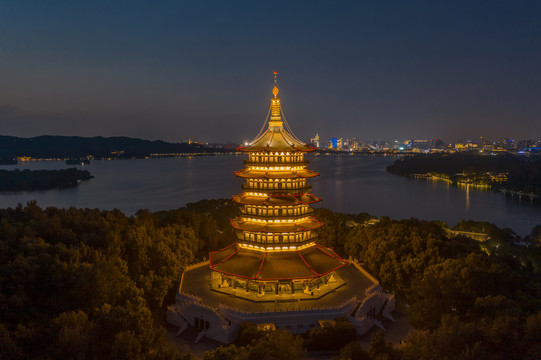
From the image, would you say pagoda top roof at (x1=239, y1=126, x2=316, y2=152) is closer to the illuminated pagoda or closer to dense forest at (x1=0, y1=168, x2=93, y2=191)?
the illuminated pagoda

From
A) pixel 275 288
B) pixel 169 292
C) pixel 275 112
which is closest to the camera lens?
pixel 275 288

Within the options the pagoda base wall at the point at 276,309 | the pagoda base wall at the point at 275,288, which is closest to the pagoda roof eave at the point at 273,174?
the pagoda base wall at the point at 275,288

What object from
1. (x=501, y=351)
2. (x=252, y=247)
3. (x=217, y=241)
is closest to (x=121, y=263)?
(x=252, y=247)

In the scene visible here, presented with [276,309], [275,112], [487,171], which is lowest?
[276,309]

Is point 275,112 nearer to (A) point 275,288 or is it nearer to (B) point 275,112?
(B) point 275,112

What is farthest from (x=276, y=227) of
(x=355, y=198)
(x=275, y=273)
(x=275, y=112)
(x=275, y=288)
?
(x=355, y=198)

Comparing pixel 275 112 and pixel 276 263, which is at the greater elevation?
pixel 275 112

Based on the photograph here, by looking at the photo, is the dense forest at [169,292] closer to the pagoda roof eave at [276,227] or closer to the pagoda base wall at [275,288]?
the pagoda base wall at [275,288]

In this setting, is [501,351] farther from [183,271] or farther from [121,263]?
[183,271]

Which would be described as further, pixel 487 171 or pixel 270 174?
pixel 487 171
